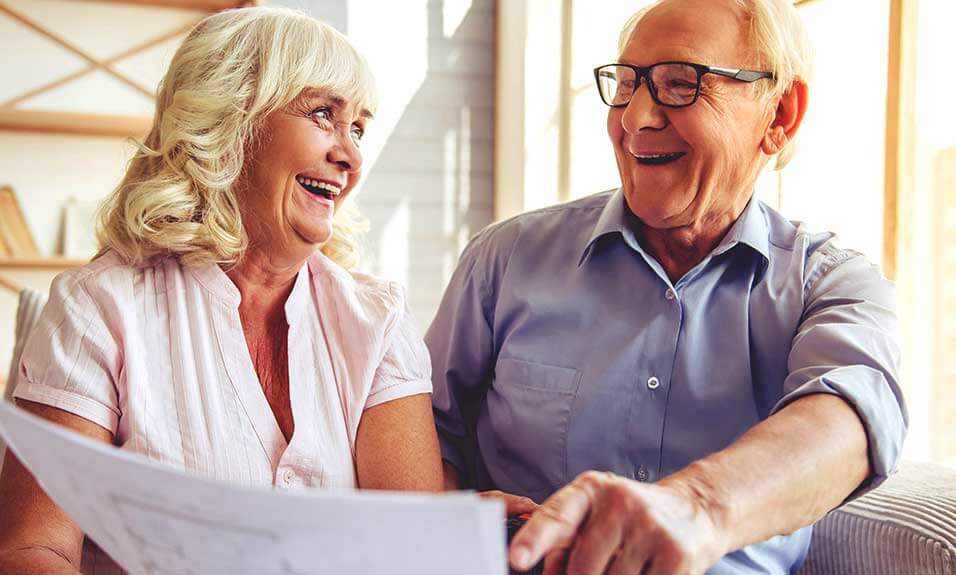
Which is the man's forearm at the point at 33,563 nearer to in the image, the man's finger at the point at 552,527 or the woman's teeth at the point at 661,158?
the man's finger at the point at 552,527

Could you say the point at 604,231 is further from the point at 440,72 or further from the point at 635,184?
the point at 440,72

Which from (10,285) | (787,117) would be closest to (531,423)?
(787,117)

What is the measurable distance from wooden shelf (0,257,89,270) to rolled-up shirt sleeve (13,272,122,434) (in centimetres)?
276

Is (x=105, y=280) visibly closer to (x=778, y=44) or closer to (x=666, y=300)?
(x=666, y=300)

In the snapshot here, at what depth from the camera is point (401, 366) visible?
146 cm

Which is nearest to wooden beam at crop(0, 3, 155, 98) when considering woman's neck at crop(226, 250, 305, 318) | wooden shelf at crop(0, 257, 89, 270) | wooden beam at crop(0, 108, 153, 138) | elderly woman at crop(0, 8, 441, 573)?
wooden beam at crop(0, 108, 153, 138)

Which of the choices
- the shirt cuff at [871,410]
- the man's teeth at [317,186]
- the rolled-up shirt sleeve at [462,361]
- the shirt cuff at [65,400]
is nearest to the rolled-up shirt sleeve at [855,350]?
the shirt cuff at [871,410]

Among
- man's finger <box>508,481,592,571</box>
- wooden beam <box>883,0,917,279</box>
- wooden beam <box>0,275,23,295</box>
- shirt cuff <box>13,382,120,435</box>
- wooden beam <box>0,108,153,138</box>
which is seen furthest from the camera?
wooden beam <box>0,275,23,295</box>

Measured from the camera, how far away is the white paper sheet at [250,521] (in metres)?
0.57

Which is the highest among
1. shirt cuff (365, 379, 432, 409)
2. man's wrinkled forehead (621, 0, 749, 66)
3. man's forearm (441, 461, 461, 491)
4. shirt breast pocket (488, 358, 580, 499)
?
man's wrinkled forehead (621, 0, 749, 66)

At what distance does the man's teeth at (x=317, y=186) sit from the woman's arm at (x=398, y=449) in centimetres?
35

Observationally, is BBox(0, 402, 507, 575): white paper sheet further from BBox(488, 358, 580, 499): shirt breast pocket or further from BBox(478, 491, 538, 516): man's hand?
BBox(488, 358, 580, 499): shirt breast pocket

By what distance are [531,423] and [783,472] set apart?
60 centimetres

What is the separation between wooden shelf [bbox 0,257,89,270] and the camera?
385 centimetres
